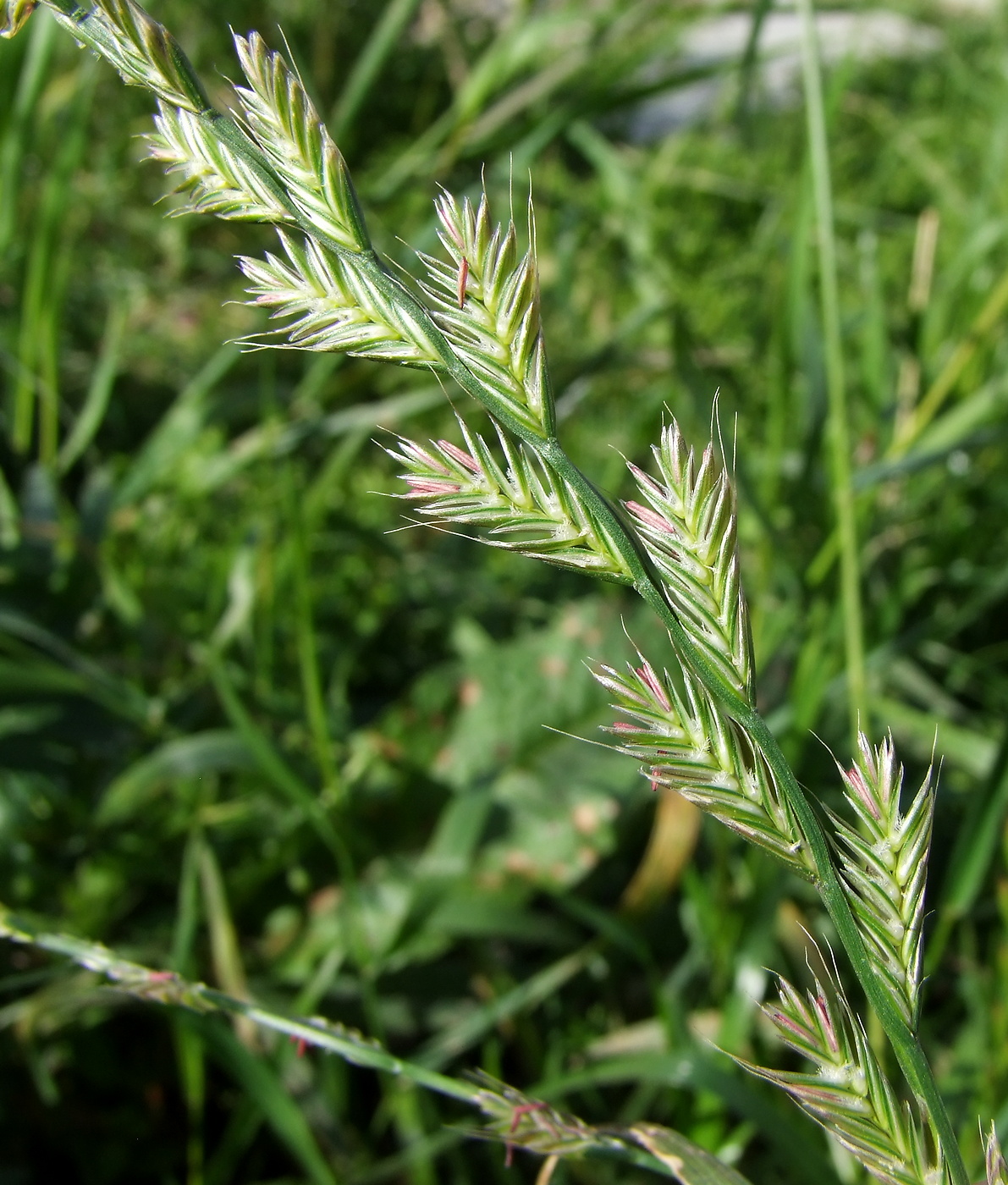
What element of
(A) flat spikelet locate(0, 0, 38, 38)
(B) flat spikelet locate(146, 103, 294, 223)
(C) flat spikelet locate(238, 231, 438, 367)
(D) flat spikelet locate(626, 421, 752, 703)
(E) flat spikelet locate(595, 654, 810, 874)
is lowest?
(E) flat spikelet locate(595, 654, 810, 874)

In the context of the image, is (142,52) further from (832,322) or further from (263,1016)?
(832,322)

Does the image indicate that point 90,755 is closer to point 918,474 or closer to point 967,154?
point 918,474

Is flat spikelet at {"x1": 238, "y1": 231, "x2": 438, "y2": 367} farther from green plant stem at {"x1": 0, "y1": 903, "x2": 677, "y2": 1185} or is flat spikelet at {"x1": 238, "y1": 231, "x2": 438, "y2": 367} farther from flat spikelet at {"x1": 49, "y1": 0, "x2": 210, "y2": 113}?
green plant stem at {"x1": 0, "y1": 903, "x2": 677, "y2": 1185}

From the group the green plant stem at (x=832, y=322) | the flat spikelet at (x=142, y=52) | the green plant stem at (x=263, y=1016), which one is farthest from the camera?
the green plant stem at (x=832, y=322)

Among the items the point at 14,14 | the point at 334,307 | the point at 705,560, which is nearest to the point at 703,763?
the point at 705,560

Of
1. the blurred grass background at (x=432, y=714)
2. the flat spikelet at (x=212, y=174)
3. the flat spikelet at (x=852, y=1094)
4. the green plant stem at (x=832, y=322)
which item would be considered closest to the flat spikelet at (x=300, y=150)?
the flat spikelet at (x=212, y=174)

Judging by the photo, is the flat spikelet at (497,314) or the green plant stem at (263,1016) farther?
the green plant stem at (263,1016)

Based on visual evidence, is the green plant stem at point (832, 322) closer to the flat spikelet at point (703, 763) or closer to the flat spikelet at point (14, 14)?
the flat spikelet at point (703, 763)

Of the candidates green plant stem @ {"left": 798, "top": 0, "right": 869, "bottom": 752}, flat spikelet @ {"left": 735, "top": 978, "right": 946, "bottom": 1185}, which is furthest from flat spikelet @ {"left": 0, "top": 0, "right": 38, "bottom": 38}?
green plant stem @ {"left": 798, "top": 0, "right": 869, "bottom": 752}
